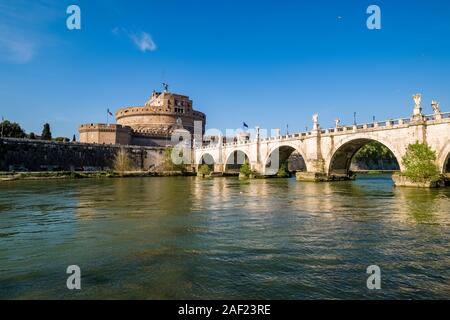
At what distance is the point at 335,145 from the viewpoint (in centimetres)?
4209

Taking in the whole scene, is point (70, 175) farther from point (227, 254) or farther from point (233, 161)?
point (227, 254)

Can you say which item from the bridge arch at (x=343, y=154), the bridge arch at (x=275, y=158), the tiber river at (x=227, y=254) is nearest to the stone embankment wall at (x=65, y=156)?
the bridge arch at (x=275, y=158)

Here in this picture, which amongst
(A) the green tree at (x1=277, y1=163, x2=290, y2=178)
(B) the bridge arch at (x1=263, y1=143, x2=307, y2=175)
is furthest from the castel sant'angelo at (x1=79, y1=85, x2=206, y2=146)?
(A) the green tree at (x1=277, y1=163, x2=290, y2=178)

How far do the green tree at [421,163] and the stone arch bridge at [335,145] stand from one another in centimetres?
103

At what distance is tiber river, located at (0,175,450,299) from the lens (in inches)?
256

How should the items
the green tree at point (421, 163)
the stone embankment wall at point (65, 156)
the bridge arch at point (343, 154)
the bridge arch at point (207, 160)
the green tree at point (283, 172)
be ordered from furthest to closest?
the bridge arch at point (207, 160)
the stone embankment wall at point (65, 156)
the green tree at point (283, 172)
the bridge arch at point (343, 154)
the green tree at point (421, 163)

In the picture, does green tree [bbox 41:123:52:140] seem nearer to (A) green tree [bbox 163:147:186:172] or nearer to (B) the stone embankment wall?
(B) the stone embankment wall

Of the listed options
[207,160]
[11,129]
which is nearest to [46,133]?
[11,129]

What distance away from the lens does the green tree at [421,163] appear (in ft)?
91.9

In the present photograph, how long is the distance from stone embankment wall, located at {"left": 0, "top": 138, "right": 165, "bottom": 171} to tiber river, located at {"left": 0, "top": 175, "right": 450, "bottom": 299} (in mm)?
54676

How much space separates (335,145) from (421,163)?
14.2 meters

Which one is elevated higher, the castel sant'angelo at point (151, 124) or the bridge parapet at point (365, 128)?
the castel sant'angelo at point (151, 124)

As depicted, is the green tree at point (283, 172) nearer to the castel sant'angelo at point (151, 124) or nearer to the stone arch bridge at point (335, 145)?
the stone arch bridge at point (335, 145)
